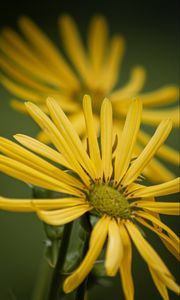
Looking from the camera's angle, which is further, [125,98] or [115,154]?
[125,98]

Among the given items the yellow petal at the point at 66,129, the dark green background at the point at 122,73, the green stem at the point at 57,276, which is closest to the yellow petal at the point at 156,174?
the dark green background at the point at 122,73

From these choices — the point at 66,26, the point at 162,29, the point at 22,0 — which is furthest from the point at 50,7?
the point at 66,26

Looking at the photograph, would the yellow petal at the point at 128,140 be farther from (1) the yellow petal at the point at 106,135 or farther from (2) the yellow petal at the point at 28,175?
(2) the yellow petal at the point at 28,175

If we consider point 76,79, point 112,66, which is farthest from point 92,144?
point 112,66

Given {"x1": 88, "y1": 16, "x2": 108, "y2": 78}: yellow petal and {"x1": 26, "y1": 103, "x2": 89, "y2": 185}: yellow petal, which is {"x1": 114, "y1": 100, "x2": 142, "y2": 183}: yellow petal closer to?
{"x1": 26, "y1": 103, "x2": 89, "y2": 185}: yellow petal

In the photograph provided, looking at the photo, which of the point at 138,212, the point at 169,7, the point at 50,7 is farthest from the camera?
the point at 169,7

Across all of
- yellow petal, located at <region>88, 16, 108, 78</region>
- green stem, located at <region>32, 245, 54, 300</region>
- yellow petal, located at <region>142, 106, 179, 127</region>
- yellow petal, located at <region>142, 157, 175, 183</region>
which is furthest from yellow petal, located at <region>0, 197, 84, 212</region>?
yellow petal, located at <region>88, 16, 108, 78</region>

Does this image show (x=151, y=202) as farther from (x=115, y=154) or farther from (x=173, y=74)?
(x=173, y=74)
